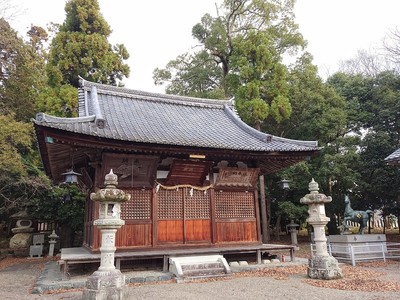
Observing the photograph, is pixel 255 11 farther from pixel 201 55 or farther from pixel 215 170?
pixel 215 170

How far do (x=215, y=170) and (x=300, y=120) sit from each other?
13.8m

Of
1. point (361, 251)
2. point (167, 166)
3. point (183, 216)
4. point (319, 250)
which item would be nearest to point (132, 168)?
point (167, 166)

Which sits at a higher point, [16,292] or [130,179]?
[130,179]

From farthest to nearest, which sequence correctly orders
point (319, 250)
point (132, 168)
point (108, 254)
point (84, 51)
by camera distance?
point (84, 51)
point (132, 168)
point (319, 250)
point (108, 254)

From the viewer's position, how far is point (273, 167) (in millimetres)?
13547

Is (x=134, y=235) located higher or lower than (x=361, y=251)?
higher

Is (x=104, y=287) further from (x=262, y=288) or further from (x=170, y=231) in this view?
(x=170, y=231)

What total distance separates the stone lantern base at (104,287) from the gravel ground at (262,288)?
0.48 metres

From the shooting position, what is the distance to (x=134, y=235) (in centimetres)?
1014

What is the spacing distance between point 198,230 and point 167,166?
2514 millimetres

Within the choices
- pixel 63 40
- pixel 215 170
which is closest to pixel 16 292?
pixel 215 170

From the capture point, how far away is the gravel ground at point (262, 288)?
7.14m

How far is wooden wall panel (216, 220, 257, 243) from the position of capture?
1132 centimetres

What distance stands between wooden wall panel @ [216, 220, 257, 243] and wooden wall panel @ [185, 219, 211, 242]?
0.37m
